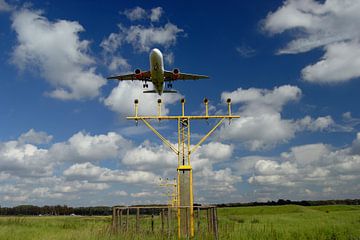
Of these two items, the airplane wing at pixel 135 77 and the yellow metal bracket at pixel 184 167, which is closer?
the yellow metal bracket at pixel 184 167

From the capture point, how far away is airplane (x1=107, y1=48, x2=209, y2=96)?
27.8m

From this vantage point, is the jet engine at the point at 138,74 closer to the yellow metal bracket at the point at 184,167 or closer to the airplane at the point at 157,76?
the airplane at the point at 157,76

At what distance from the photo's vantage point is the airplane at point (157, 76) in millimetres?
27781

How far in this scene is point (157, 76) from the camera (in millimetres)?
28594

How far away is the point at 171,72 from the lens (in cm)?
3316

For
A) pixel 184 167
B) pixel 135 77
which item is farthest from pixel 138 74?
pixel 184 167

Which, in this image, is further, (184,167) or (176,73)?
(176,73)

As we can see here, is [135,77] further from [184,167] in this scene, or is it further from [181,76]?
[184,167]

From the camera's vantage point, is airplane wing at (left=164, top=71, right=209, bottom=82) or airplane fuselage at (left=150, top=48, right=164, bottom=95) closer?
airplane fuselage at (left=150, top=48, right=164, bottom=95)

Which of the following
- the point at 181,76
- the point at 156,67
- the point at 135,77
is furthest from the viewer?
the point at 181,76

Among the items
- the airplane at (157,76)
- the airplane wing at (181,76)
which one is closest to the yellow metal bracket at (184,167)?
the airplane at (157,76)

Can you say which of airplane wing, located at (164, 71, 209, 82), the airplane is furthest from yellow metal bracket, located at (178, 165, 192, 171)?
airplane wing, located at (164, 71, 209, 82)

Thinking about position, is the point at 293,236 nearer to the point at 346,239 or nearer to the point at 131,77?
the point at 346,239

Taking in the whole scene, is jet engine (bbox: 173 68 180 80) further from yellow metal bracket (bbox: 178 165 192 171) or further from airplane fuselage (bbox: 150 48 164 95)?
yellow metal bracket (bbox: 178 165 192 171)
